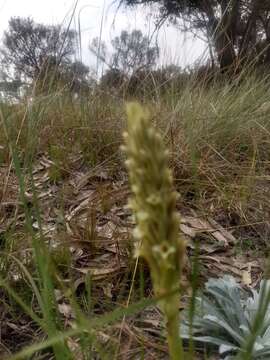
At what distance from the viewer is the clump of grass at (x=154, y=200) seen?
38cm

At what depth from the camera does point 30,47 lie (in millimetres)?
4555

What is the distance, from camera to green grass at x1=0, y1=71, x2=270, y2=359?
115 centimetres

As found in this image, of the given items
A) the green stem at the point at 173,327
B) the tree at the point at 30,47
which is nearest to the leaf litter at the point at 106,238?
the green stem at the point at 173,327

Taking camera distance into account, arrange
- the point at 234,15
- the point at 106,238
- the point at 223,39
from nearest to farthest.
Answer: the point at 106,238 → the point at 223,39 → the point at 234,15

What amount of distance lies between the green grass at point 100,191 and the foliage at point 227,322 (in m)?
0.11

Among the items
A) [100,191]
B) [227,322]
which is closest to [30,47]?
[100,191]

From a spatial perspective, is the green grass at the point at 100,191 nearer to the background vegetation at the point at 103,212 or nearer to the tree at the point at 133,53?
the background vegetation at the point at 103,212

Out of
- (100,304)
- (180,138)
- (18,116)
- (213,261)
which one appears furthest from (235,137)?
(100,304)

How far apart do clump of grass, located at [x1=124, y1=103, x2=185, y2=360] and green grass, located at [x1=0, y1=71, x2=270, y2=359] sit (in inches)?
10.9

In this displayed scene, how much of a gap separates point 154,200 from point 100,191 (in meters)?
1.46

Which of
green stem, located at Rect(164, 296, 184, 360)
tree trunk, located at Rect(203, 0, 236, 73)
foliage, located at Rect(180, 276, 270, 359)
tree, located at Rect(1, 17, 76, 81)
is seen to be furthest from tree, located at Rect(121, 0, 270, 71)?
green stem, located at Rect(164, 296, 184, 360)

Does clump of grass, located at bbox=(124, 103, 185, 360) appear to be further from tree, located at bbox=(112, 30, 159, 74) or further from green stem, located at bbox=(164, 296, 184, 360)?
tree, located at bbox=(112, 30, 159, 74)

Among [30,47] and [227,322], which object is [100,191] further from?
[30,47]

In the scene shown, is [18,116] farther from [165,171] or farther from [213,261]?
[165,171]
